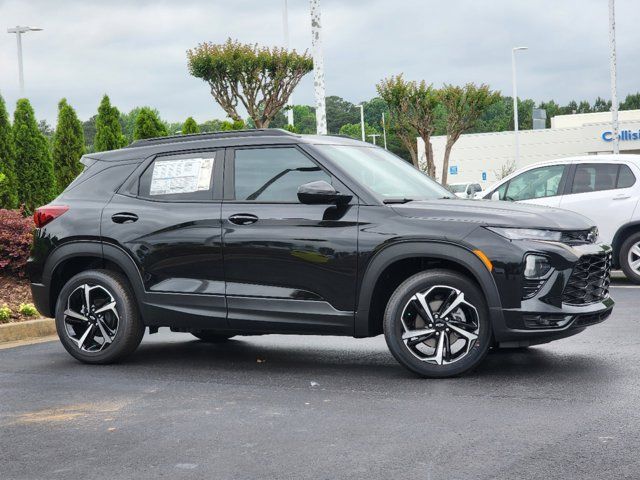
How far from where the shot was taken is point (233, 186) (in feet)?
26.0

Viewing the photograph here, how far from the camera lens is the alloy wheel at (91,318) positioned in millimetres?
8297

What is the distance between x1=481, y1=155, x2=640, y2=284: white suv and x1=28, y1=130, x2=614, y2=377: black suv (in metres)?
6.00

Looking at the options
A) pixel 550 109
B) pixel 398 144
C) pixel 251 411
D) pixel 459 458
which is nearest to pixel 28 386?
pixel 251 411

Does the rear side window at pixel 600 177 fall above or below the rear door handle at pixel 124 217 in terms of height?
above

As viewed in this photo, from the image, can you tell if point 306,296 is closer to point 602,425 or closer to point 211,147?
point 211,147

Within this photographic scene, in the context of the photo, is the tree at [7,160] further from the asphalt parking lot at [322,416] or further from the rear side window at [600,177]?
the rear side window at [600,177]

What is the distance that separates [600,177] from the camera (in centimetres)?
1388

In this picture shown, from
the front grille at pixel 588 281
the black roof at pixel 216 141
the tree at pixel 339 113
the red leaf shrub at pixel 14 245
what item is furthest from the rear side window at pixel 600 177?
the tree at pixel 339 113

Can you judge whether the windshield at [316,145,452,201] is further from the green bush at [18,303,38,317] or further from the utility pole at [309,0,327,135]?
the utility pole at [309,0,327,135]

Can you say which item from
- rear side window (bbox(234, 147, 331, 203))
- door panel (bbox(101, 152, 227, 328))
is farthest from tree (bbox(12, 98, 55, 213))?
rear side window (bbox(234, 147, 331, 203))

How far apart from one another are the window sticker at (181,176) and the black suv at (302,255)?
1 centimetres

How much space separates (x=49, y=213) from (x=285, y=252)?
231cm

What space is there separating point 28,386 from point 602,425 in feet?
13.9

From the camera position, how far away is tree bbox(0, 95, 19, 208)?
17.6 m
